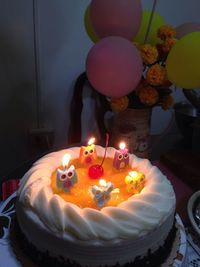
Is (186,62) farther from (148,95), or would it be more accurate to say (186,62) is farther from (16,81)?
(16,81)

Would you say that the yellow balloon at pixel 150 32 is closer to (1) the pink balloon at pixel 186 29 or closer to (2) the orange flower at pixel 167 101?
(1) the pink balloon at pixel 186 29

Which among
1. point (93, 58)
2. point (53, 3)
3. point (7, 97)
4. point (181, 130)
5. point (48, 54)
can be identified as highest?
point (53, 3)

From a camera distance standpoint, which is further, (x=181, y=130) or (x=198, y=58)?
(x=181, y=130)

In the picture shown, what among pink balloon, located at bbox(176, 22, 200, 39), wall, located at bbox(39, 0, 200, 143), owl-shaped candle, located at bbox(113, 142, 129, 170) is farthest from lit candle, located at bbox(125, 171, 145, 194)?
wall, located at bbox(39, 0, 200, 143)

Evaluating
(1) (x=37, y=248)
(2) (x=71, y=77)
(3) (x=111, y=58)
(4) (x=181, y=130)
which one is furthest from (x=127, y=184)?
(2) (x=71, y=77)

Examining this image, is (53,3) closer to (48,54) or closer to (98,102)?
(48,54)

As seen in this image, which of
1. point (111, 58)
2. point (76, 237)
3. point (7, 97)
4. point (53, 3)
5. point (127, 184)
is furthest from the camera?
point (7, 97)

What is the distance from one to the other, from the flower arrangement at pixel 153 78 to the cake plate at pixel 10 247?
43 centimetres

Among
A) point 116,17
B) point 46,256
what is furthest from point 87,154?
point 116,17

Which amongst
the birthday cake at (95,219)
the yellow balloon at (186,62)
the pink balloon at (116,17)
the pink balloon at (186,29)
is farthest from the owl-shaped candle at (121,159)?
the pink balloon at (186,29)

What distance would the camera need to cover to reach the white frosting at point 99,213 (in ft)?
Result: 2.50

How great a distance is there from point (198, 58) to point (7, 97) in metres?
0.97

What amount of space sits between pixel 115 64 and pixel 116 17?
0.19 meters

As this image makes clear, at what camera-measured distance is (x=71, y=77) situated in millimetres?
1668
